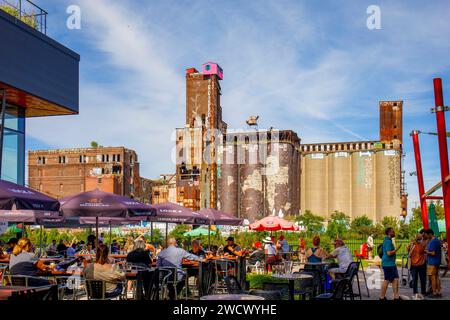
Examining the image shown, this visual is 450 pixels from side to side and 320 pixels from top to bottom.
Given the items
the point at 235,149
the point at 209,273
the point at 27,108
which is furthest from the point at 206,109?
the point at 209,273

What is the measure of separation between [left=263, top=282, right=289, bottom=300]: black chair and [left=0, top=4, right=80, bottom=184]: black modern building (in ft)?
34.9

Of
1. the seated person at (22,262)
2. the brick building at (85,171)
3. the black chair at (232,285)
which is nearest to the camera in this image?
the black chair at (232,285)

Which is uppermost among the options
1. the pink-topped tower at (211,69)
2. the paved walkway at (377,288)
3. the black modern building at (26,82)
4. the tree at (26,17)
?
the pink-topped tower at (211,69)

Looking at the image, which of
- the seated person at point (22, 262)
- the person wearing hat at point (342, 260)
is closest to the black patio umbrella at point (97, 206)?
the seated person at point (22, 262)

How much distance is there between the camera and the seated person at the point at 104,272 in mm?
9469

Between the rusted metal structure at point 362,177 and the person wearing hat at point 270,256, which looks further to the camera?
the rusted metal structure at point 362,177

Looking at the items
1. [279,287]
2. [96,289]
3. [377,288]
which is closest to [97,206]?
[96,289]

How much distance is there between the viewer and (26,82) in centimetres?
1838

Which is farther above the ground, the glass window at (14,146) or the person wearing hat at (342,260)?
the glass window at (14,146)

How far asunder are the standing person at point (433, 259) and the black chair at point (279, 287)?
18.5ft

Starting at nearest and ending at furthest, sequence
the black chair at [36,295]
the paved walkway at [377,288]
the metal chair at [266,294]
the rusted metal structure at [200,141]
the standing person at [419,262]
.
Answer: the black chair at [36,295] → the metal chair at [266,294] → the standing person at [419,262] → the paved walkway at [377,288] → the rusted metal structure at [200,141]

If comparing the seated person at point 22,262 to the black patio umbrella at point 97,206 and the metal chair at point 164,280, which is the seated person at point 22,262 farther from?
the black patio umbrella at point 97,206

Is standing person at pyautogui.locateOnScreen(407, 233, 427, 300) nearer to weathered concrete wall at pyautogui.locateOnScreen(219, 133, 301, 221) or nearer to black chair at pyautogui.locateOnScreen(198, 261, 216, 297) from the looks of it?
black chair at pyautogui.locateOnScreen(198, 261, 216, 297)
